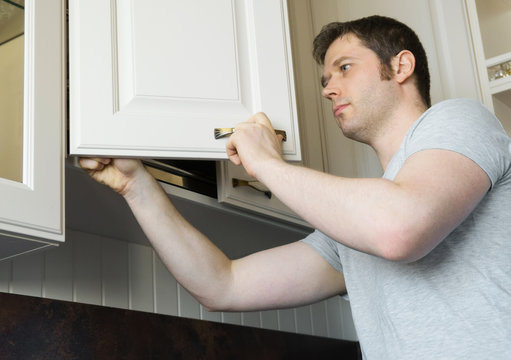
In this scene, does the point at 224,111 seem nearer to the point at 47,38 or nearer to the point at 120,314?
the point at 47,38

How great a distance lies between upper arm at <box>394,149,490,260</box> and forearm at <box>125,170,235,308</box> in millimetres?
466

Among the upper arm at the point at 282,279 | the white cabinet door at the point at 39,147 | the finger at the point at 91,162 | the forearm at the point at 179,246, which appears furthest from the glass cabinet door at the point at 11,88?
the upper arm at the point at 282,279

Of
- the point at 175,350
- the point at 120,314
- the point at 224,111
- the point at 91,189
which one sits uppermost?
the point at 224,111

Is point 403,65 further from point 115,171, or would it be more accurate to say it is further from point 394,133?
point 115,171

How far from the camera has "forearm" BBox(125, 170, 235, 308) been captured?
1.26m

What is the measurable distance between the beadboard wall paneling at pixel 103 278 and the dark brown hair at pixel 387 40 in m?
0.72

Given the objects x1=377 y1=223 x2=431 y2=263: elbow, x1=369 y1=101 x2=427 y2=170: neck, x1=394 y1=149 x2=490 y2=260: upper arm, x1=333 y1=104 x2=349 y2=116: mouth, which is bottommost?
x1=377 y1=223 x2=431 y2=263: elbow

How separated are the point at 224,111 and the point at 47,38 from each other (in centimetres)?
32

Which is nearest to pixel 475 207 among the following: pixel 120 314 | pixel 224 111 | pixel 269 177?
pixel 269 177

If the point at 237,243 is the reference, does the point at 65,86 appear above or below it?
above

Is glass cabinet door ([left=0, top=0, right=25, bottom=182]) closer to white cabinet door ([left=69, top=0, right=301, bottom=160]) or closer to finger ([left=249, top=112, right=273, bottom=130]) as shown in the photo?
white cabinet door ([left=69, top=0, right=301, bottom=160])

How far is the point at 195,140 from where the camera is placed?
1151 mm

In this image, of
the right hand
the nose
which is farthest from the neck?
the right hand

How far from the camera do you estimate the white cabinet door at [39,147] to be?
1022 mm
